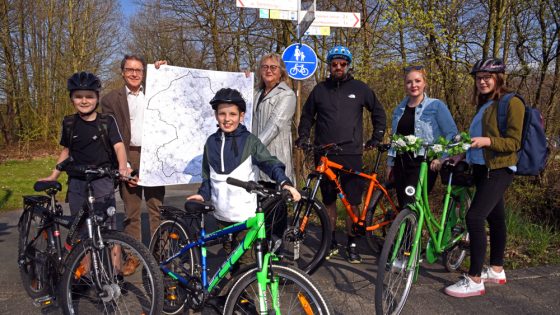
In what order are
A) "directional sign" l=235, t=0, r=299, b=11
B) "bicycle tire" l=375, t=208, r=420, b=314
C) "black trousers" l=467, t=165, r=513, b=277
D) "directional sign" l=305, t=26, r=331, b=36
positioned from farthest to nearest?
"directional sign" l=305, t=26, r=331, b=36 < "directional sign" l=235, t=0, r=299, b=11 < "black trousers" l=467, t=165, r=513, b=277 < "bicycle tire" l=375, t=208, r=420, b=314

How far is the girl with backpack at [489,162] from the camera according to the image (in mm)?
3176

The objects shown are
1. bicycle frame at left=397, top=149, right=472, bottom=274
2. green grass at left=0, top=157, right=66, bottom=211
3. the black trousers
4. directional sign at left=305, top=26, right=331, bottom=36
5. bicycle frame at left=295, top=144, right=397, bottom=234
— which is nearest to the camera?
bicycle frame at left=397, top=149, right=472, bottom=274

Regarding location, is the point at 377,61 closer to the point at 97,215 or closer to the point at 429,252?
the point at 429,252

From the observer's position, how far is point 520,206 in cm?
553

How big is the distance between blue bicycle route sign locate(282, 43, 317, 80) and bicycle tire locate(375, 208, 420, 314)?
3939mm

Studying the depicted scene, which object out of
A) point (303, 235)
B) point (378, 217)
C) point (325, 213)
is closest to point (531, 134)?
point (378, 217)

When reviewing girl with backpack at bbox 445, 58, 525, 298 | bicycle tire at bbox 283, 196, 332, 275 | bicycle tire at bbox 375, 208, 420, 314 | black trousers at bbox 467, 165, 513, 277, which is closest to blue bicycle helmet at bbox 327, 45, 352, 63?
girl with backpack at bbox 445, 58, 525, 298

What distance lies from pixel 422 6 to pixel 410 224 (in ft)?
14.5

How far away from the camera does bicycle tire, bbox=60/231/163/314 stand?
2506 mm

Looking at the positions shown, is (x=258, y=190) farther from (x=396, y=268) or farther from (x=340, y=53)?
(x=340, y=53)

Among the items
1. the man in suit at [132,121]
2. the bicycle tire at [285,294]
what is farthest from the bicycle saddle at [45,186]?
the bicycle tire at [285,294]

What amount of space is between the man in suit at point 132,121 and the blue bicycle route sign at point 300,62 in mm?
2907

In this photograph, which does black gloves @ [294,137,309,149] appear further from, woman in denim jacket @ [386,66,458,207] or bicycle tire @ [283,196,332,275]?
woman in denim jacket @ [386,66,458,207]

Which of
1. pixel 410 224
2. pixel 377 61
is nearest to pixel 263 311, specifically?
pixel 410 224
